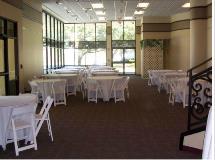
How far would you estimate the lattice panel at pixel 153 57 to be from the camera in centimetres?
2131

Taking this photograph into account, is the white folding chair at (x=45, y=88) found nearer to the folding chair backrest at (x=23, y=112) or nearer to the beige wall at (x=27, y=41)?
the beige wall at (x=27, y=41)

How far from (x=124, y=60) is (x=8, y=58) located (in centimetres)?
1490

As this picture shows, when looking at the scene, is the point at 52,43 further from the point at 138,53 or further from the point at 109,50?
the point at 138,53

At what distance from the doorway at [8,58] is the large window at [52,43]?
18.5 feet

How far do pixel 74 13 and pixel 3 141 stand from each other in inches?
587

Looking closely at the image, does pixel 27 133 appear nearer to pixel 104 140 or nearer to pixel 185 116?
pixel 104 140

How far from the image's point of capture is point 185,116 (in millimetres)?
7922

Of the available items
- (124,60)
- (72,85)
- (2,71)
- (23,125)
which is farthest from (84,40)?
(23,125)

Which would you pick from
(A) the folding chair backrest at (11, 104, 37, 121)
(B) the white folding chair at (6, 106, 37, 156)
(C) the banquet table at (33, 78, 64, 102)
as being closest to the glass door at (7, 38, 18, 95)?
(C) the banquet table at (33, 78, 64, 102)

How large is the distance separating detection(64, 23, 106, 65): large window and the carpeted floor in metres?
15.3

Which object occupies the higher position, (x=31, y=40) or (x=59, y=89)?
(x=31, y=40)

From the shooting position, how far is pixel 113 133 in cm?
628

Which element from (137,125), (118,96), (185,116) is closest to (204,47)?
(118,96)

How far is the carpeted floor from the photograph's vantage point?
5.01 metres
